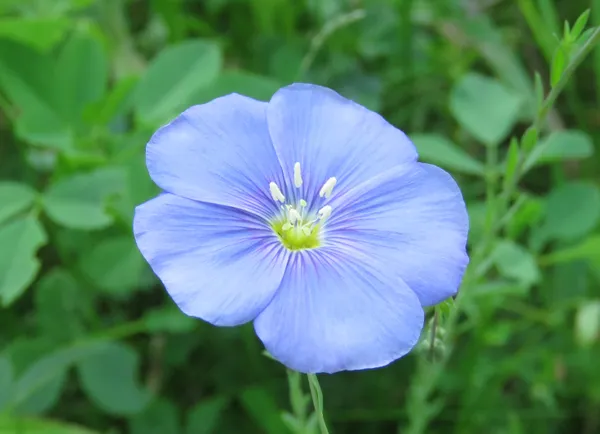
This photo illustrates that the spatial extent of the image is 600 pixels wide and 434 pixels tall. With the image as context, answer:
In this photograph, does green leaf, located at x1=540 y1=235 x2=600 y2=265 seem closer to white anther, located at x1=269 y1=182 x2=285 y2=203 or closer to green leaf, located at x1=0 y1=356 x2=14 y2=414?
white anther, located at x1=269 y1=182 x2=285 y2=203

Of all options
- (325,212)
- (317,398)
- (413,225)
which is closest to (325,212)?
(325,212)

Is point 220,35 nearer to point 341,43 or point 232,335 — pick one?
point 341,43

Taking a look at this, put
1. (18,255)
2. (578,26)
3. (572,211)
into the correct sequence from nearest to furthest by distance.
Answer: (578,26)
(18,255)
(572,211)

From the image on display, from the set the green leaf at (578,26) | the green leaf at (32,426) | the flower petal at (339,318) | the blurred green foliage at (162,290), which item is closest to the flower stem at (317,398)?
the flower petal at (339,318)

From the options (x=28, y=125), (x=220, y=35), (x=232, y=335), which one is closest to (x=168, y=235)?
(x=28, y=125)

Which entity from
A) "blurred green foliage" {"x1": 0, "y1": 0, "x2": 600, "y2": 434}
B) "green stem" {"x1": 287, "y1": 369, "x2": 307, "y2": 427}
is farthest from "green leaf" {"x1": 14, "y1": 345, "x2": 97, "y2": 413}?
"green stem" {"x1": 287, "y1": 369, "x2": 307, "y2": 427}

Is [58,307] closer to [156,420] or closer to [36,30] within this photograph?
[156,420]
